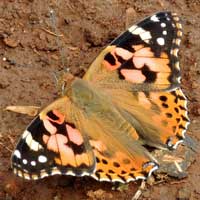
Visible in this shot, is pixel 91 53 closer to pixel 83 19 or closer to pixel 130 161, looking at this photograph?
pixel 83 19

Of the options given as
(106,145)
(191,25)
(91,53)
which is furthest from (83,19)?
(106,145)

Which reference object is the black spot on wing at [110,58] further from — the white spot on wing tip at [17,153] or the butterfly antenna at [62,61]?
the white spot on wing tip at [17,153]

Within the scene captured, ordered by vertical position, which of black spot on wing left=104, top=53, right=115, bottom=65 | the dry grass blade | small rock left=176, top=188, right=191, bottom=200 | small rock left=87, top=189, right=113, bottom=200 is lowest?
small rock left=87, top=189, right=113, bottom=200

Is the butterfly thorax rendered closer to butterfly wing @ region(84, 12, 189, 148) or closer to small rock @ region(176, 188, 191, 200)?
butterfly wing @ region(84, 12, 189, 148)

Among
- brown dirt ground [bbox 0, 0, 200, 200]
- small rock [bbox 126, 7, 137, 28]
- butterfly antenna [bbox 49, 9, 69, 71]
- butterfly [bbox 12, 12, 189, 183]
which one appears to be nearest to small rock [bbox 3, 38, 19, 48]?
brown dirt ground [bbox 0, 0, 200, 200]

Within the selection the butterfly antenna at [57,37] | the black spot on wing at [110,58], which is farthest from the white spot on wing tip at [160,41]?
the butterfly antenna at [57,37]

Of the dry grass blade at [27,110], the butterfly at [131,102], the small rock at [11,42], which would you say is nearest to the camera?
the butterfly at [131,102]
